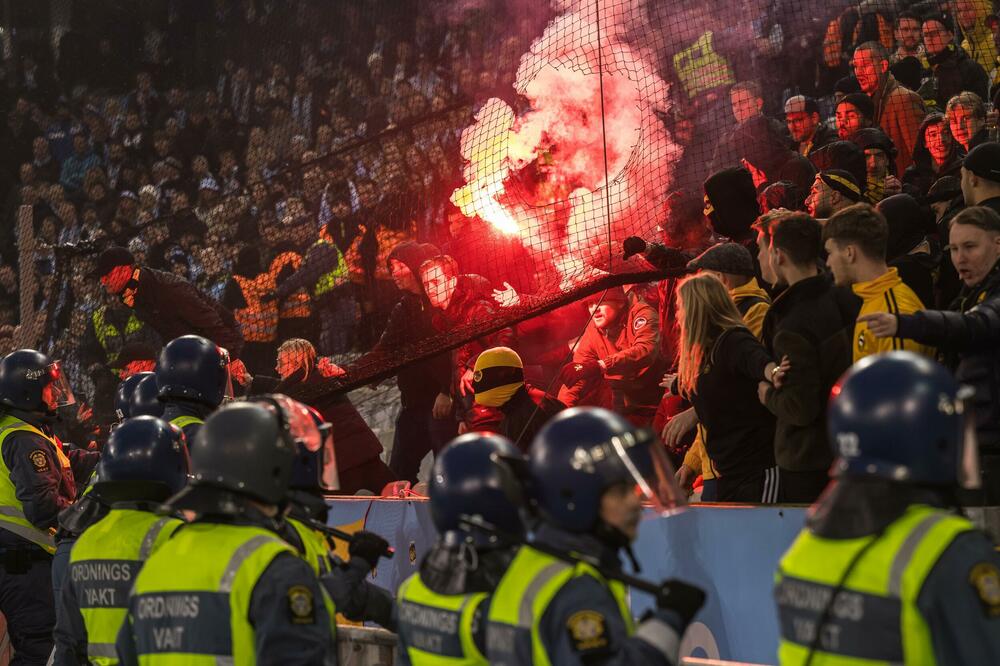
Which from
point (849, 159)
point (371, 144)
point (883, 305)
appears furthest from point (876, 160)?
point (371, 144)

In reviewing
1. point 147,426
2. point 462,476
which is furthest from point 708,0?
point 462,476

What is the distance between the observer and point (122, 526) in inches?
172

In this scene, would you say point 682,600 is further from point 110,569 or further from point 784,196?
point 784,196

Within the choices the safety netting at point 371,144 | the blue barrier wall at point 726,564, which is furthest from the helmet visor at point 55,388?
the blue barrier wall at point 726,564

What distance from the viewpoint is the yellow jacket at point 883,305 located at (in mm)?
4766

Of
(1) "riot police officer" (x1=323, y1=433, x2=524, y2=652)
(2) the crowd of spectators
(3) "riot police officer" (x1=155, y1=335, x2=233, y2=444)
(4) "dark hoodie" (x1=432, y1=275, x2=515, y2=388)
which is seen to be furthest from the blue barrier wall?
(4) "dark hoodie" (x1=432, y1=275, x2=515, y2=388)

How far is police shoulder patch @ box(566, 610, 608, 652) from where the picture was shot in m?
Answer: 2.74

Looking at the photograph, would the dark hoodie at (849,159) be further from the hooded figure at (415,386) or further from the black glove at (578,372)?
the hooded figure at (415,386)

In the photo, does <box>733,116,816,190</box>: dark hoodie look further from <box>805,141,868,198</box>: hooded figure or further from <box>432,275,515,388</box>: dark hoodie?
<box>432,275,515,388</box>: dark hoodie

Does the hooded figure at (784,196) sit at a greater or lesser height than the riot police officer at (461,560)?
greater

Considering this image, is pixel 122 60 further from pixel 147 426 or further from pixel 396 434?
pixel 147 426

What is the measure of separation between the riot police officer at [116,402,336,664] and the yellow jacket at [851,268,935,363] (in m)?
2.28

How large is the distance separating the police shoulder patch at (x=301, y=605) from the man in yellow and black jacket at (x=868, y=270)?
2419mm

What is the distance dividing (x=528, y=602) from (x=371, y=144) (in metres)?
9.72
